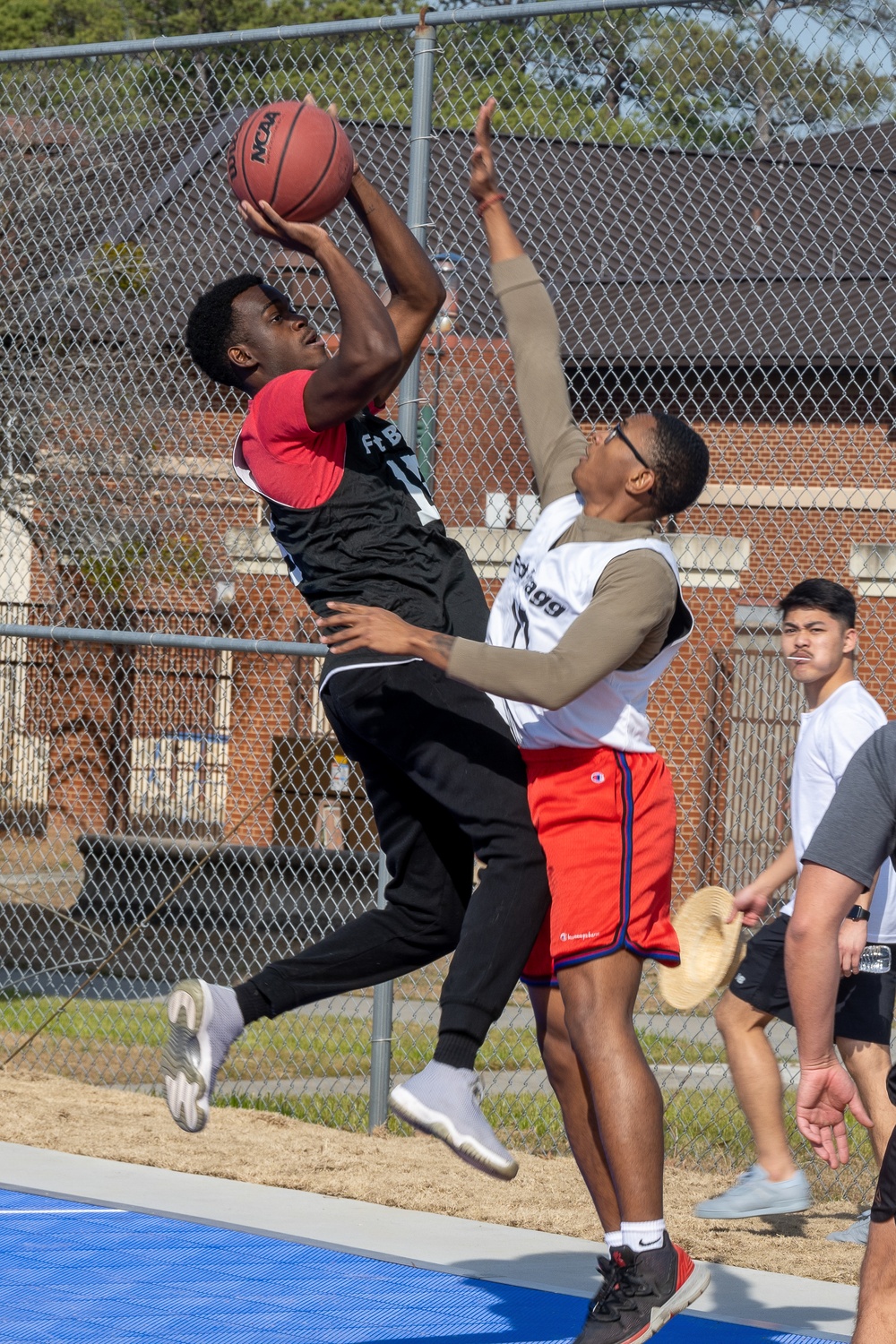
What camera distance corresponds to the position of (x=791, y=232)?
9609 mm

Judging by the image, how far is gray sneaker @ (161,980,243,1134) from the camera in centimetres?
394

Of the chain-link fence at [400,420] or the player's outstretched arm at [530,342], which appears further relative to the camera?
the chain-link fence at [400,420]

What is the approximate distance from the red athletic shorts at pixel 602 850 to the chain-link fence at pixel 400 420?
326 centimetres

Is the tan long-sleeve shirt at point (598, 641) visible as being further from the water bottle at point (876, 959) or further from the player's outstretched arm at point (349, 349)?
the water bottle at point (876, 959)

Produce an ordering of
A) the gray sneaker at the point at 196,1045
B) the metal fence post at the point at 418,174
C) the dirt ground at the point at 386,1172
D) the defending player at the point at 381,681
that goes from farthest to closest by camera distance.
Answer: the metal fence post at the point at 418,174 → the dirt ground at the point at 386,1172 → the gray sneaker at the point at 196,1045 → the defending player at the point at 381,681

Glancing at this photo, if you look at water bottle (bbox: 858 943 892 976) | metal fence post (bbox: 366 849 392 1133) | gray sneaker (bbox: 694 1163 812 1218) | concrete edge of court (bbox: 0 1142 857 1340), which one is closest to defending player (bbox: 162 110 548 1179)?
concrete edge of court (bbox: 0 1142 857 1340)

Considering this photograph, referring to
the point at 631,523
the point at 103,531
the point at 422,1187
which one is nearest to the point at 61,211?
the point at 103,531

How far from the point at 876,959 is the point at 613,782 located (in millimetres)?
2086

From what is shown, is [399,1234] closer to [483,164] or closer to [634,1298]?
[634,1298]

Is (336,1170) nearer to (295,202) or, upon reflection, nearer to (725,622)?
(295,202)

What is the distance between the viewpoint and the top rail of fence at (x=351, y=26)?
642 cm

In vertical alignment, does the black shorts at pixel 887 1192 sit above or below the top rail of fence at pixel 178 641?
below

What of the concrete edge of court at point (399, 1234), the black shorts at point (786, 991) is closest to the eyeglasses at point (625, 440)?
the black shorts at point (786, 991)

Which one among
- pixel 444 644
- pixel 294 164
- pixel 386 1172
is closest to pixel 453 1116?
pixel 444 644
